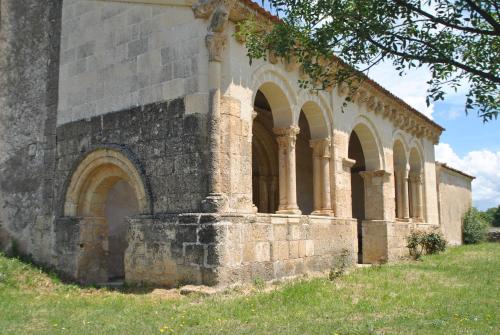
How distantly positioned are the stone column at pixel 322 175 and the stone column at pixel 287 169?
1.40 meters

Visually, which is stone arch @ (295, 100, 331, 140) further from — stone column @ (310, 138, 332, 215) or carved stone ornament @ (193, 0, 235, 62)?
carved stone ornament @ (193, 0, 235, 62)

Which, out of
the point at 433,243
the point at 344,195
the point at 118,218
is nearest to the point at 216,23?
the point at 344,195

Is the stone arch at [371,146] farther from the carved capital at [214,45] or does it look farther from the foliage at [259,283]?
the foliage at [259,283]

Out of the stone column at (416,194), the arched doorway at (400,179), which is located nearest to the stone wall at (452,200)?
the stone column at (416,194)

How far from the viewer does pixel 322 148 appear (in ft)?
35.8

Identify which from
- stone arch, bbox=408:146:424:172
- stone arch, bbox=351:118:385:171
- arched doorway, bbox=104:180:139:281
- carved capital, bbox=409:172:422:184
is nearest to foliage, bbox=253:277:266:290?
arched doorway, bbox=104:180:139:281

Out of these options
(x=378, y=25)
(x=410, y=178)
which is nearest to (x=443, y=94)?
(x=378, y=25)

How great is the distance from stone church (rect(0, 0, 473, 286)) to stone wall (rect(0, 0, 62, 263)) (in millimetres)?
35

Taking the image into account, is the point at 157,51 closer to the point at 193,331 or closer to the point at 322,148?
the point at 322,148

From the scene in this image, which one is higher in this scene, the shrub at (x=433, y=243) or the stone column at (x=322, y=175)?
the stone column at (x=322, y=175)

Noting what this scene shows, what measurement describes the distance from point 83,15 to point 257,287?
6.26 m

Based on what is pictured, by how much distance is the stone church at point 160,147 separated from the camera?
25.6 ft

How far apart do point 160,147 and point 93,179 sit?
6.67ft

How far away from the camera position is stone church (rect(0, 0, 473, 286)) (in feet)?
25.6
